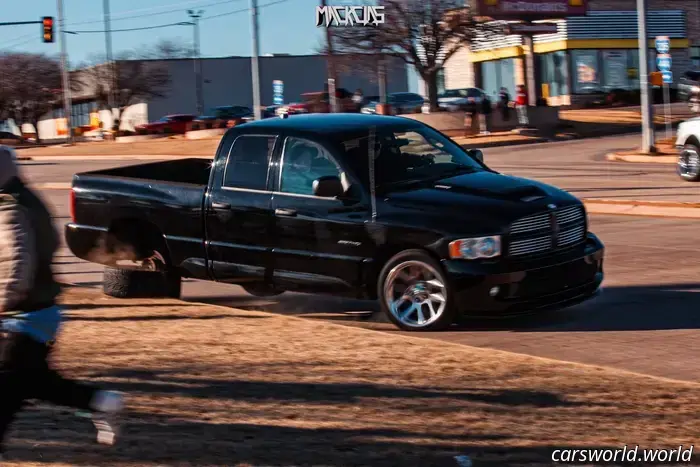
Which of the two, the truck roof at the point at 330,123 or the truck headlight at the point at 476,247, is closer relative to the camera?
the truck headlight at the point at 476,247

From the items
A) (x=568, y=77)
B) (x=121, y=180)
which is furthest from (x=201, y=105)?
(x=121, y=180)


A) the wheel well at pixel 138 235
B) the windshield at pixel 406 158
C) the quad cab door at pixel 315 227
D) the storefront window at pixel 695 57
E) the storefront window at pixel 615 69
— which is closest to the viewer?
the quad cab door at pixel 315 227

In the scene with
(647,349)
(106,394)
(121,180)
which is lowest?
(647,349)

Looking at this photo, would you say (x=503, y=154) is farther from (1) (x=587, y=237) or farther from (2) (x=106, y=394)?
(2) (x=106, y=394)

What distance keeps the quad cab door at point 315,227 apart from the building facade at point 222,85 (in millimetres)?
76111

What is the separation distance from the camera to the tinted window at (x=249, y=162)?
398 inches

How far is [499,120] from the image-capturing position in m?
46.6

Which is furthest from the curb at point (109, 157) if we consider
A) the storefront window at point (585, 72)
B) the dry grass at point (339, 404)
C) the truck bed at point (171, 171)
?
the dry grass at point (339, 404)

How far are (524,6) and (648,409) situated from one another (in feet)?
137

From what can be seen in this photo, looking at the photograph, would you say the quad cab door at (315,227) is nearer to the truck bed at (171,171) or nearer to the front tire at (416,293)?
the front tire at (416,293)

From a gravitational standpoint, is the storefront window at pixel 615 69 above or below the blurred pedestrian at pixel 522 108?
above

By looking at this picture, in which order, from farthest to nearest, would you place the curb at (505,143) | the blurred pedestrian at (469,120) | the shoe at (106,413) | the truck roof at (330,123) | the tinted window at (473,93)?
the tinted window at (473,93) → the blurred pedestrian at (469,120) → the curb at (505,143) → the truck roof at (330,123) → the shoe at (106,413)

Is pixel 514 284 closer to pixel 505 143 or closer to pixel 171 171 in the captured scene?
pixel 171 171

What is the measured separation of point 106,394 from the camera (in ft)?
17.1
